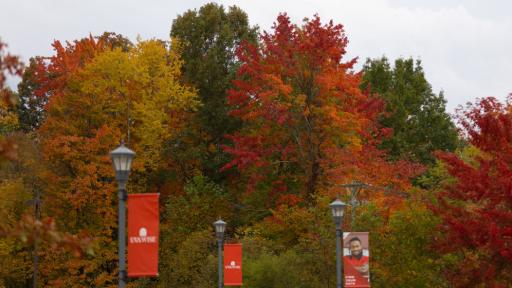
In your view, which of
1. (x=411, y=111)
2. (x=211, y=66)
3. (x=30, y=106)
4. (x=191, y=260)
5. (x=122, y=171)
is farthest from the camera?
(x=30, y=106)

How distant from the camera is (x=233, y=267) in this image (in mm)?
32312

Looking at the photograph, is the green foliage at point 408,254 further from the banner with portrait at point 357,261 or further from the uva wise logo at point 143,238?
the uva wise logo at point 143,238

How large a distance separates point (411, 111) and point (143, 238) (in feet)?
180

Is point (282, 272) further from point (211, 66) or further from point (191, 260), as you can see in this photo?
point (211, 66)

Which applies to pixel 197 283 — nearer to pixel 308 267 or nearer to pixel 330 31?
pixel 308 267

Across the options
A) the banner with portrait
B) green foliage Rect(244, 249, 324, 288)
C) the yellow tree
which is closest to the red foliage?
the yellow tree

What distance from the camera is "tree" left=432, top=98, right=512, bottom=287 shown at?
25.9 m

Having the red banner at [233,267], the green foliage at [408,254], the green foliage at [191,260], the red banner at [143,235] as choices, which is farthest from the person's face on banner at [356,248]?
the green foliage at [191,260]

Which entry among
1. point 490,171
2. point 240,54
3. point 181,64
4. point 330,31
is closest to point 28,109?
point 181,64

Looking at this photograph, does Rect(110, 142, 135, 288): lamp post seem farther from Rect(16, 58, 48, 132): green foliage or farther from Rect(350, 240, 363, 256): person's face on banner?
Rect(16, 58, 48, 132): green foliage

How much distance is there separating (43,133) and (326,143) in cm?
1731

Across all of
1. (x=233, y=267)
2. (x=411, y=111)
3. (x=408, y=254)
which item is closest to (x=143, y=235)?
(x=233, y=267)

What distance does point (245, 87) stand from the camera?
1929 inches

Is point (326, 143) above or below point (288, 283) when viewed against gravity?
above
